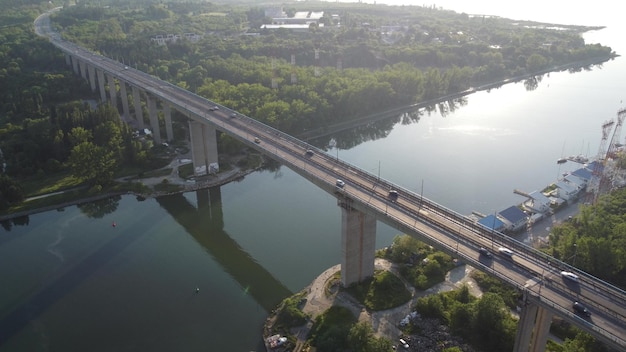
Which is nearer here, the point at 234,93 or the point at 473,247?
the point at 473,247

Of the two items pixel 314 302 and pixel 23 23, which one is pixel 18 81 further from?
pixel 314 302

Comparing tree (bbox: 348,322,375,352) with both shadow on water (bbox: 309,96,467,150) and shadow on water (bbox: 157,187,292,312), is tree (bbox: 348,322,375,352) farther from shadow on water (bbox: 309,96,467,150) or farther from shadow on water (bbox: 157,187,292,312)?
shadow on water (bbox: 309,96,467,150)

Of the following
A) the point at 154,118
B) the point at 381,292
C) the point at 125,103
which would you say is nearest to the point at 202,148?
the point at 154,118

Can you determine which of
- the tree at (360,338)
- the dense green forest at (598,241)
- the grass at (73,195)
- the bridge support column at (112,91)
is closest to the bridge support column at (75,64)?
the bridge support column at (112,91)

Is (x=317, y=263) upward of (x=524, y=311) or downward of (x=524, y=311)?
downward

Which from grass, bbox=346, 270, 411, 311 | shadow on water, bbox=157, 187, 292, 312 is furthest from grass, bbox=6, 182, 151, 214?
grass, bbox=346, 270, 411, 311

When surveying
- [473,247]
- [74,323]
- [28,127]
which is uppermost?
[473,247]

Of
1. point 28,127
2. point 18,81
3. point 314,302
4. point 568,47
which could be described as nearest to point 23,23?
point 18,81
